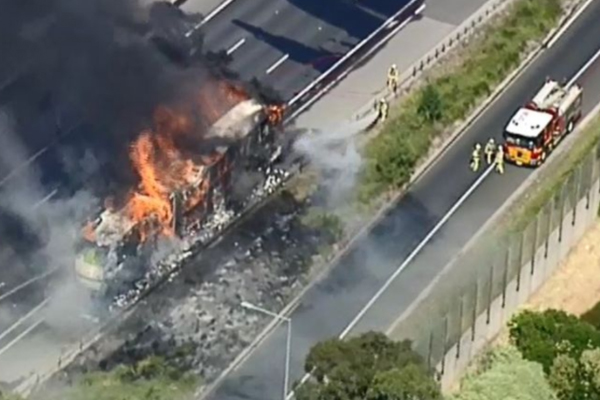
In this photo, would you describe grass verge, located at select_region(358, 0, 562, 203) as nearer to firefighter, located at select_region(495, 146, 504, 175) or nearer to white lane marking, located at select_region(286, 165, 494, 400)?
white lane marking, located at select_region(286, 165, 494, 400)

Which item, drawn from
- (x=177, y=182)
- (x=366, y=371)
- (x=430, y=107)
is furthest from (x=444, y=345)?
(x=430, y=107)

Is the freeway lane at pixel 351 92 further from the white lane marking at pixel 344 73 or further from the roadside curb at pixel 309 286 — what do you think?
the roadside curb at pixel 309 286

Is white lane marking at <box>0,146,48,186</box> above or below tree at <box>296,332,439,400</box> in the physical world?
above

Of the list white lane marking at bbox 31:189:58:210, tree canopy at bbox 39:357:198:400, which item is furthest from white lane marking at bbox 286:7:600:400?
white lane marking at bbox 31:189:58:210

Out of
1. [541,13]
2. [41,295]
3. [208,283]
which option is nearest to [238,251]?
[208,283]

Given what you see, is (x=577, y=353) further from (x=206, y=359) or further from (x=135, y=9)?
(x=135, y=9)

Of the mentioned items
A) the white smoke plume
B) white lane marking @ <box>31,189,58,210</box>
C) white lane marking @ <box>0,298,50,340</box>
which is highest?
the white smoke plume

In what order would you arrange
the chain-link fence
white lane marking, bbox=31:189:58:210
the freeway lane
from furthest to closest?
white lane marking, bbox=31:189:58:210, the freeway lane, the chain-link fence

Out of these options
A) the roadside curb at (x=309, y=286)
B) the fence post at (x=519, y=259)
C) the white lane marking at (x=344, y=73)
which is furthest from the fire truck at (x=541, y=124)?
the fence post at (x=519, y=259)
